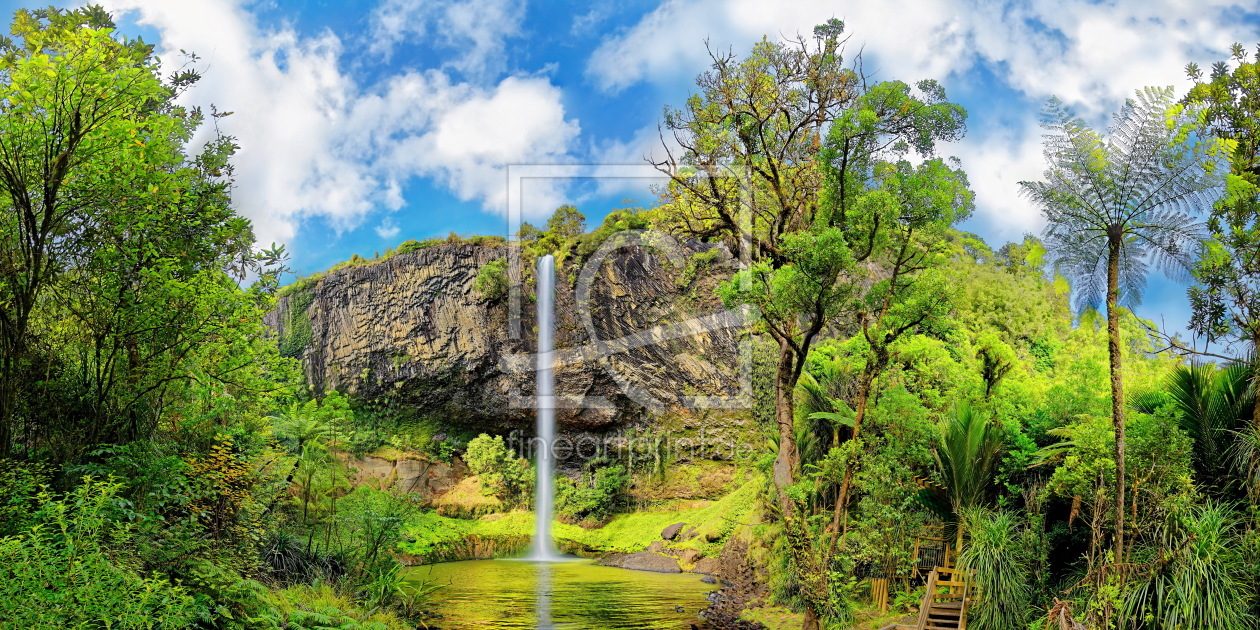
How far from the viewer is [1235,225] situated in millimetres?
9414

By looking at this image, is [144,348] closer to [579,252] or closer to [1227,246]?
[1227,246]

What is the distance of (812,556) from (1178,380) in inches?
194

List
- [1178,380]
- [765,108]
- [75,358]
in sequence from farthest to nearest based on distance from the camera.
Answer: [765,108] < [1178,380] < [75,358]

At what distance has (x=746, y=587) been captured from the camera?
15617 millimetres

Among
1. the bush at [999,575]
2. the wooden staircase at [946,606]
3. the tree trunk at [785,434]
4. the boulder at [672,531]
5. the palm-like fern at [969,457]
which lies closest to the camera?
the bush at [999,575]

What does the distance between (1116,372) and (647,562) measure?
1619 cm

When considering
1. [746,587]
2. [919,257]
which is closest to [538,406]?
[746,587]

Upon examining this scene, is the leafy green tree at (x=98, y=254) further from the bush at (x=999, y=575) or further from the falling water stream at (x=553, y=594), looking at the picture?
the bush at (x=999, y=575)

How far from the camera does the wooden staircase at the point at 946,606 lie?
10.3 m

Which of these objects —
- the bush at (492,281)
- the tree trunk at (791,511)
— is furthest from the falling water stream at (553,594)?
the bush at (492,281)

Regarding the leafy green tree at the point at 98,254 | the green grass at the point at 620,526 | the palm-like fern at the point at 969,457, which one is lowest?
the green grass at the point at 620,526

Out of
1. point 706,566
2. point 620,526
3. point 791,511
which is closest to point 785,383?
point 791,511

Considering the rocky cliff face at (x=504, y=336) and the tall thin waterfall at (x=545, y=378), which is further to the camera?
the tall thin waterfall at (x=545, y=378)

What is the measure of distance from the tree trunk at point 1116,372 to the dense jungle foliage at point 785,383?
1.7 inches
